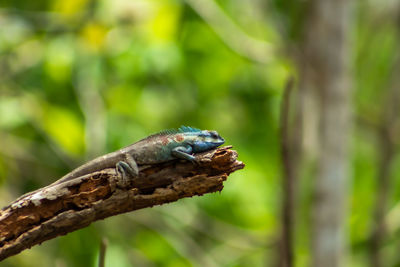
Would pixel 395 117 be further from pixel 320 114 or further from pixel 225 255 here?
pixel 225 255

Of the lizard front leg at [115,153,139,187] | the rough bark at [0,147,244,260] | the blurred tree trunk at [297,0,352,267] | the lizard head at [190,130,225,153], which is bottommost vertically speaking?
the rough bark at [0,147,244,260]

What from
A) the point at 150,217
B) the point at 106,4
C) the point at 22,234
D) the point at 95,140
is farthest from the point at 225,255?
the point at 22,234

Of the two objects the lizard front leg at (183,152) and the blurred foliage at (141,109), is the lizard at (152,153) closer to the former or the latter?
the lizard front leg at (183,152)

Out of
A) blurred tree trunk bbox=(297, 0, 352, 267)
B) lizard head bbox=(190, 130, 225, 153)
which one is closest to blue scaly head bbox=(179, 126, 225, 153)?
lizard head bbox=(190, 130, 225, 153)

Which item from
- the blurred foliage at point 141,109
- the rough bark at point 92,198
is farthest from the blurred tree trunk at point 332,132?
the rough bark at point 92,198

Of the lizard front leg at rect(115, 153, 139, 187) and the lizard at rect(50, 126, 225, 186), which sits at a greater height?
the lizard at rect(50, 126, 225, 186)

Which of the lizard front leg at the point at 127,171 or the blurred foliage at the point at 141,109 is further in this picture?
the blurred foliage at the point at 141,109

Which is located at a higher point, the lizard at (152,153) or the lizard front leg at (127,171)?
the lizard at (152,153)

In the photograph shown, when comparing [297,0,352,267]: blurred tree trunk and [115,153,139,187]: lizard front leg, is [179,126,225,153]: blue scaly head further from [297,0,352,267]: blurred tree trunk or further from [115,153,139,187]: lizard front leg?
[297,0,352,267]: blurred tree trunk

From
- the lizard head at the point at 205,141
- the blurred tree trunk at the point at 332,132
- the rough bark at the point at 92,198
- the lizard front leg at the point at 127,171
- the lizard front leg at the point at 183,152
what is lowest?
the rough bark at the point at 92,198
